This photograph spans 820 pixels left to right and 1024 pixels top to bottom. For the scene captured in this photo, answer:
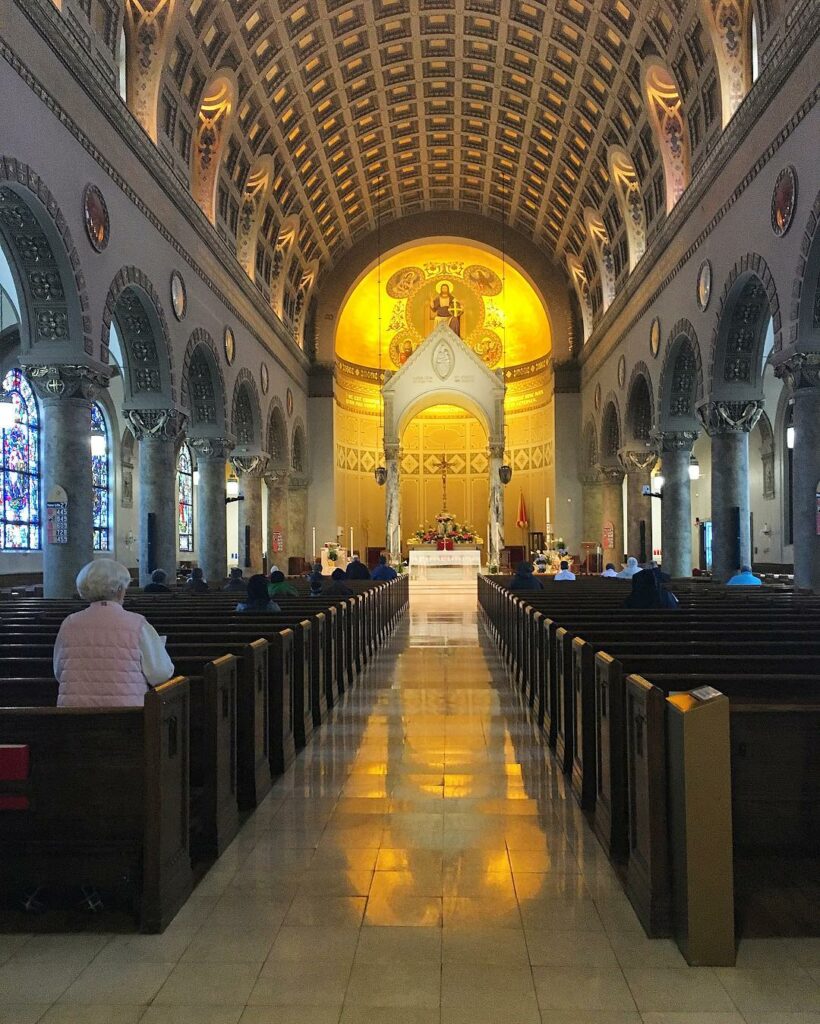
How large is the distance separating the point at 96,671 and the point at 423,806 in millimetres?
2570

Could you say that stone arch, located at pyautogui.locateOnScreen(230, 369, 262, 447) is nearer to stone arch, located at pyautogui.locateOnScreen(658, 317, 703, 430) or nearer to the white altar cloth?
the white altar cloth

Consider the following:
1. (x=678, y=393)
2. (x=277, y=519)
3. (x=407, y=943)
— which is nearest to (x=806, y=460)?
(x=678, y=393)

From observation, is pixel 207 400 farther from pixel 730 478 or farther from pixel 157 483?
pixel 730 478

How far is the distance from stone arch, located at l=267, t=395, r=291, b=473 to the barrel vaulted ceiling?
4.43 m

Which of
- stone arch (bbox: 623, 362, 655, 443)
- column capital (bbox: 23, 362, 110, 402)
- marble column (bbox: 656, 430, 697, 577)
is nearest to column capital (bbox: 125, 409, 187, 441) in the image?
column capital (bbox: 23, 362, 110, 402)

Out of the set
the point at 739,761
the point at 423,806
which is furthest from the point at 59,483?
the point at 739,761

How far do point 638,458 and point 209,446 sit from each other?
42.8 ft

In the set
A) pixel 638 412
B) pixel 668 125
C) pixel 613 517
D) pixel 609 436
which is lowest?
pixel 613 517

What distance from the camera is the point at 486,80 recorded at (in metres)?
28.4

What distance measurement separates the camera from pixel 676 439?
23.9 meters

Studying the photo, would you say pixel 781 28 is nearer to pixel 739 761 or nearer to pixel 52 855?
pixel 739 761

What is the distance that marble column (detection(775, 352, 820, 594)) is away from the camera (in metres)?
14.3

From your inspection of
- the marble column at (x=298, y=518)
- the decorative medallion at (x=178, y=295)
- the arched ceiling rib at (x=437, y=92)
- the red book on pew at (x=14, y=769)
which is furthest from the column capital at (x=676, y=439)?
the red book on pew at (x=14, y=769)

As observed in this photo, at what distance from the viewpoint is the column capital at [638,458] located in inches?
1135
